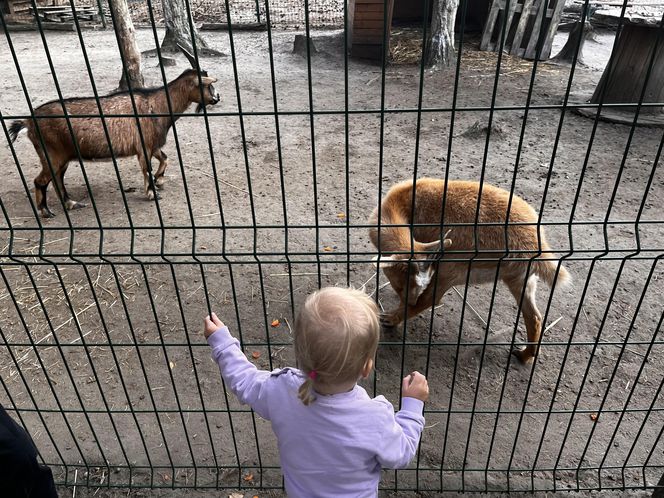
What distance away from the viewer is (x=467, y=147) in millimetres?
7707

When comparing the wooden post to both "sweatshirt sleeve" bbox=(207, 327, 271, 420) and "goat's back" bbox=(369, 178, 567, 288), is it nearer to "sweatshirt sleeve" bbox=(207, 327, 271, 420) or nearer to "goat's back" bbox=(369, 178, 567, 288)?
"goat's back" bbox=(369, 178, 567, 288)

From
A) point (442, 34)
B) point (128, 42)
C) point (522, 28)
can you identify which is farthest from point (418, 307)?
point (522, 28)

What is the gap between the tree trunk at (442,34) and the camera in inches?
448

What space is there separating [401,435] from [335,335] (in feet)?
1.70

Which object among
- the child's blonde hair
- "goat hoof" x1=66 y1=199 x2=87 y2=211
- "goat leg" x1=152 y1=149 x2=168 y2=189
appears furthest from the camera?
"goat leg" x1=152 y1=149 x2=168 y2=189

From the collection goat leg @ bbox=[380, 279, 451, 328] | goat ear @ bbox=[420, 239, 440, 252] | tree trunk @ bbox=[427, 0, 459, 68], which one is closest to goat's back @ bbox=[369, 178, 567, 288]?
goat ear @ bbox=[420, 239, 440, 252]

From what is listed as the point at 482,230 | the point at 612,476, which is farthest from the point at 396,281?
the point at 612,476

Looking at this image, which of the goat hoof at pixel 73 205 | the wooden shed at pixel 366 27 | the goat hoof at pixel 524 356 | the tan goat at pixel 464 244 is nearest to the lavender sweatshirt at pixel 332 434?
the tan goat at pixel 464 244

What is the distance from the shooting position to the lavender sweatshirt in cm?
175

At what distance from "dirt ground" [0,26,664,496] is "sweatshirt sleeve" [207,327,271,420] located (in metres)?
0.21

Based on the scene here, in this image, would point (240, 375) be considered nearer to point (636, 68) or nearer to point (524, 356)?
point (524, 356)

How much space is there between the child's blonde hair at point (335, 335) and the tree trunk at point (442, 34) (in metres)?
11.2

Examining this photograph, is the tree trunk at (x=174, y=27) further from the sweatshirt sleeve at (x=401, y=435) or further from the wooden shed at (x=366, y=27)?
the sweatshirt sleeve at (x=401, y=435)

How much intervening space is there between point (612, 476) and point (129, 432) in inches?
122
